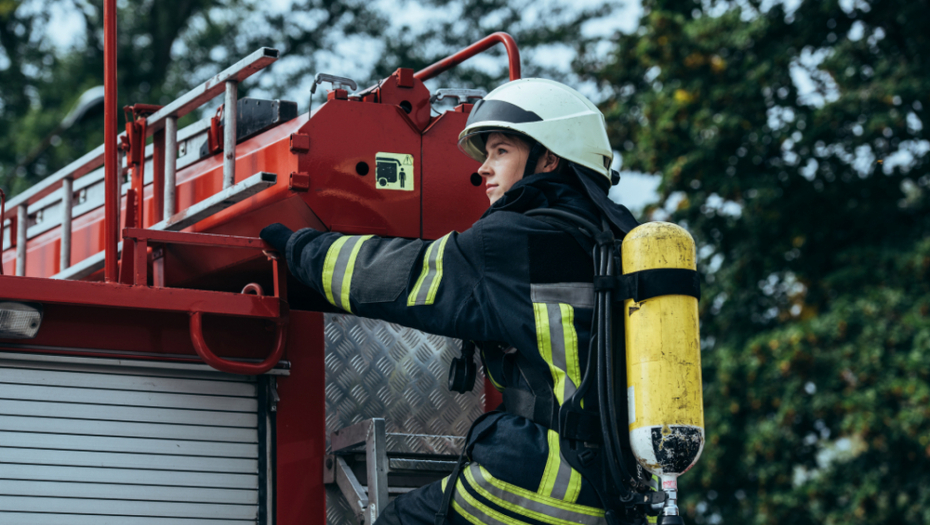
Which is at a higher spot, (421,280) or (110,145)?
(110,145)

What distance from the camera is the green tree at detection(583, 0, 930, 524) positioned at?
Result: 34.8 ft

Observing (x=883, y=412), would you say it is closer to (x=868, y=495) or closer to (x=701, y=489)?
(x=868, y=495)

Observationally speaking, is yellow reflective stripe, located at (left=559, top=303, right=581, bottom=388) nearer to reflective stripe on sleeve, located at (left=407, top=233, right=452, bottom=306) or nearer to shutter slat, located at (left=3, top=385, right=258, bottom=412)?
reflective stripe on sleeve, located at (left=407, top=233, right=452, bottom=306)

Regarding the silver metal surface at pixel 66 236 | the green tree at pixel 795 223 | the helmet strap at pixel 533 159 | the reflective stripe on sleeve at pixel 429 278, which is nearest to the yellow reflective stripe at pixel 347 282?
the reflective stripe on sleeve at pixel 429 278

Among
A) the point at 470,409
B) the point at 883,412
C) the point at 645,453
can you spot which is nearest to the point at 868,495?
the point at 883,412

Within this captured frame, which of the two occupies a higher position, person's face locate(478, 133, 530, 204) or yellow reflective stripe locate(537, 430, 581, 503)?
person's face locate(478, 133, 530, 204)

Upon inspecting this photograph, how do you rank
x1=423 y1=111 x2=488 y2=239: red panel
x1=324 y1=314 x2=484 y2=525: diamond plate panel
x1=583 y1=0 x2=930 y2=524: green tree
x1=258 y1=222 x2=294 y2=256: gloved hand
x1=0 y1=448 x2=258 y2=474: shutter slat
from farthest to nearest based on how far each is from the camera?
x1=583 y1=0 x2=930 y2=524: green tree → x1=423 y1=111 x2=488 y2=239: red panel → x1=324 y1=314 x2=484 y2=525: diamond plate panel → x1=258 y1=222 x2=294 y2=256: gloved hand → x1=0 y1=448 x2=258 y2=474: shutter slat

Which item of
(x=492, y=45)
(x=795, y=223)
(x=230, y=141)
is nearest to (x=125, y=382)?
(x=230, y=141)

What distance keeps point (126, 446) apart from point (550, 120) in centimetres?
160

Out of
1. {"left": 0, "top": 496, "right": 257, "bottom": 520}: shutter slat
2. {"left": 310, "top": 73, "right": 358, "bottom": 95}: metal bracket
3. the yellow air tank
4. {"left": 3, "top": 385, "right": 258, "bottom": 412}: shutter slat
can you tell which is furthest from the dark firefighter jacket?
{"left": 310, "top": 73, "right": 358, "bottom": 95}: metal bracket

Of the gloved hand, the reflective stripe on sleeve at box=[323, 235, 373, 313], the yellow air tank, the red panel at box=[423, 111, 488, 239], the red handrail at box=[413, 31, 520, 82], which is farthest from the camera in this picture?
the red handrail at box=[413, 31, 520, 82]

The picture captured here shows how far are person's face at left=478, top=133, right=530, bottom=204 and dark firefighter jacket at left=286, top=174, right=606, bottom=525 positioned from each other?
0.22 m

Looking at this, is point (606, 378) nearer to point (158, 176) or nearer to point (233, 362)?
point (233, 362)

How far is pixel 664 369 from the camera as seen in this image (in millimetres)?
2742
